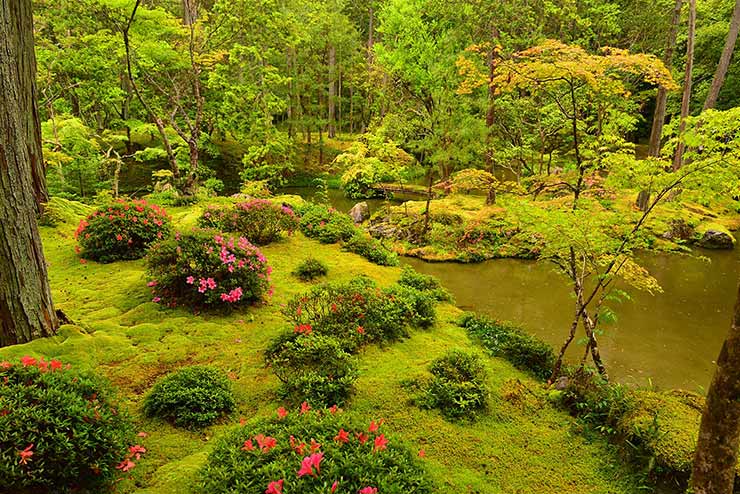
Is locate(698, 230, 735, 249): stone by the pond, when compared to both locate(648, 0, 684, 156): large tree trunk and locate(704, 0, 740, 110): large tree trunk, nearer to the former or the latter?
locate(648, 0, 684, 156): large tree trunk

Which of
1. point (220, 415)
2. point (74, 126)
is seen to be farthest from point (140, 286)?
point (74, 126)

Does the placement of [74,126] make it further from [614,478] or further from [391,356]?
[614,478]

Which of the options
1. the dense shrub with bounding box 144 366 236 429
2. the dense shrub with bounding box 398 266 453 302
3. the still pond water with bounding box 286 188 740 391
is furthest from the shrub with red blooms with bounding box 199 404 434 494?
the dense shrub with bounding box 398 266 453 302

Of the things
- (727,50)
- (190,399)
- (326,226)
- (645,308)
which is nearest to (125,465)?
(190,399)

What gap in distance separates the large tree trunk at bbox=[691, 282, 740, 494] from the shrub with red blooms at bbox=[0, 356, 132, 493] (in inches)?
154

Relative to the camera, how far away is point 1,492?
2.27 meters

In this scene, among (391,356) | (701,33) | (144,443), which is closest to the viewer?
(144,443)

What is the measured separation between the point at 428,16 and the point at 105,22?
12178 mm

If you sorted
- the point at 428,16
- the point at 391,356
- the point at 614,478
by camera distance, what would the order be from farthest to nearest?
the point at 428,16 < the point at 391,356 < the point at 614,478

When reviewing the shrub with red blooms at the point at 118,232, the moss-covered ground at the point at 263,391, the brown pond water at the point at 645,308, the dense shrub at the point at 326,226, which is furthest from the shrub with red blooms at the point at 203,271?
the brown pond water at the point at 645,308

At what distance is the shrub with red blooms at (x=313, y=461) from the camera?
7.96 ft

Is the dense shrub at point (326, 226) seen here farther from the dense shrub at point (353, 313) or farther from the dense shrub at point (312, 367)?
the dense shrub at point (312, 367)

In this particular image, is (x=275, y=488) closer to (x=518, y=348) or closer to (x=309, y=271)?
(x=518, y=348)

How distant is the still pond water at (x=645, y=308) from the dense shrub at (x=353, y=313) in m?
2.81
